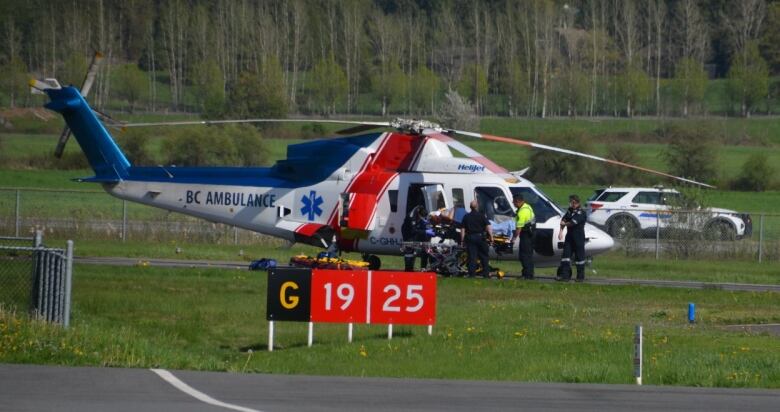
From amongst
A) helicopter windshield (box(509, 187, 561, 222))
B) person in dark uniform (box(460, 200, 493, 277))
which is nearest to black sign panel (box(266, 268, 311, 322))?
person in dark uniform (box(460, 200, 493, 277))

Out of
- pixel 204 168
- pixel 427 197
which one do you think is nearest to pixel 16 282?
pixel 204 168

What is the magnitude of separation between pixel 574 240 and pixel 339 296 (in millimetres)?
10197

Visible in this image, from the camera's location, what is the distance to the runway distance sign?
62.5 ft

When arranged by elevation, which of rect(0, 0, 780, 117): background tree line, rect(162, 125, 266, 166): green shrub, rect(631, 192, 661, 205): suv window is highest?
rect(0, 0, 780, 117): background tree line

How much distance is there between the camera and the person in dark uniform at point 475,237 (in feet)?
90.7

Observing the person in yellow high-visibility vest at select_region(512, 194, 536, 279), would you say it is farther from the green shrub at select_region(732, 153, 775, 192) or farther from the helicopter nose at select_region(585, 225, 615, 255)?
the green shrub at select_region(732, 153, 775, 192)

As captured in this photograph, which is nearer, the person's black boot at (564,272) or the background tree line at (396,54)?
the person's black boot at (564,272)

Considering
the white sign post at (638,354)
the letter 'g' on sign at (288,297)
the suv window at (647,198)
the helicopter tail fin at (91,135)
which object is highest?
the helicopter tail fin at (91,135)

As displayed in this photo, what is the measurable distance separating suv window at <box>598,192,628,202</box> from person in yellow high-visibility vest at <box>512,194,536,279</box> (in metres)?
19.9

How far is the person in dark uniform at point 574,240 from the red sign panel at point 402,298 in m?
9.26

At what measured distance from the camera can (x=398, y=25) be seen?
104 meters

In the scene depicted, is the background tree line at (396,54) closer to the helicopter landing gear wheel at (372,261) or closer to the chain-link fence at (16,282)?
the helicopter landing gear wheel at (372,261)

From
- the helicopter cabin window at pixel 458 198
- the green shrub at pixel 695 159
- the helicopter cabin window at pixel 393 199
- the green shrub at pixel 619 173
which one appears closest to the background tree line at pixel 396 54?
the green shrub at pixel 619 173

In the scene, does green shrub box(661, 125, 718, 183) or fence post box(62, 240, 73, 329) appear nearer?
fence post box(62, 240, 73, 329)
